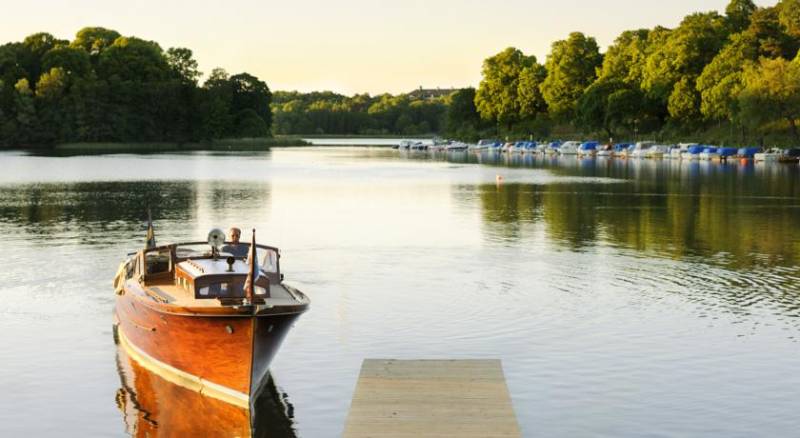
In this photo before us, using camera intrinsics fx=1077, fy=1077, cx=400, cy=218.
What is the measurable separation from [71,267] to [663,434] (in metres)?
28.8

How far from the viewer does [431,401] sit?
21078 mm

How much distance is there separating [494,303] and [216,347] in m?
13.8

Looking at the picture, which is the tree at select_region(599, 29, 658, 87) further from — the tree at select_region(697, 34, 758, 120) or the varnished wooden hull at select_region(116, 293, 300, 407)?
the varnished wooden hull at select_region(116, 293, 300, 407)

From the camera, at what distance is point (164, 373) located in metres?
25.4

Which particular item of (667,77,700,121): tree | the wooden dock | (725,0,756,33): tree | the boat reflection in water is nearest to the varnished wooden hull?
the boat reflection in water

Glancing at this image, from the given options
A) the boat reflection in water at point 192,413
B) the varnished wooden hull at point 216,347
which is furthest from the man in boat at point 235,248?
the boat reflection in water at point 192,413

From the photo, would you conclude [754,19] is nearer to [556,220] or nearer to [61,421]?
[556,220]

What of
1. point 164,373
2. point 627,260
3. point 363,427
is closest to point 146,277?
point 164,373

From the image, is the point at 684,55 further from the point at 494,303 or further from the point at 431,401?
the point at 431,401

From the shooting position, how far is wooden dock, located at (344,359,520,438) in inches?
763

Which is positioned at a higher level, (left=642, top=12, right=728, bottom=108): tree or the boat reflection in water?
(left=642, top=12, right=728, bottom=108): tree

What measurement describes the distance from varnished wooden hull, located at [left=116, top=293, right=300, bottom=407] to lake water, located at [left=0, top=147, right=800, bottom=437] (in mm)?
1129

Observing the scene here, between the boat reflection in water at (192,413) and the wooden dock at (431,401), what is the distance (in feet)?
6.32

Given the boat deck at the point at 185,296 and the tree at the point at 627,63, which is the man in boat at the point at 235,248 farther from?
the tree at the point at 627,63
